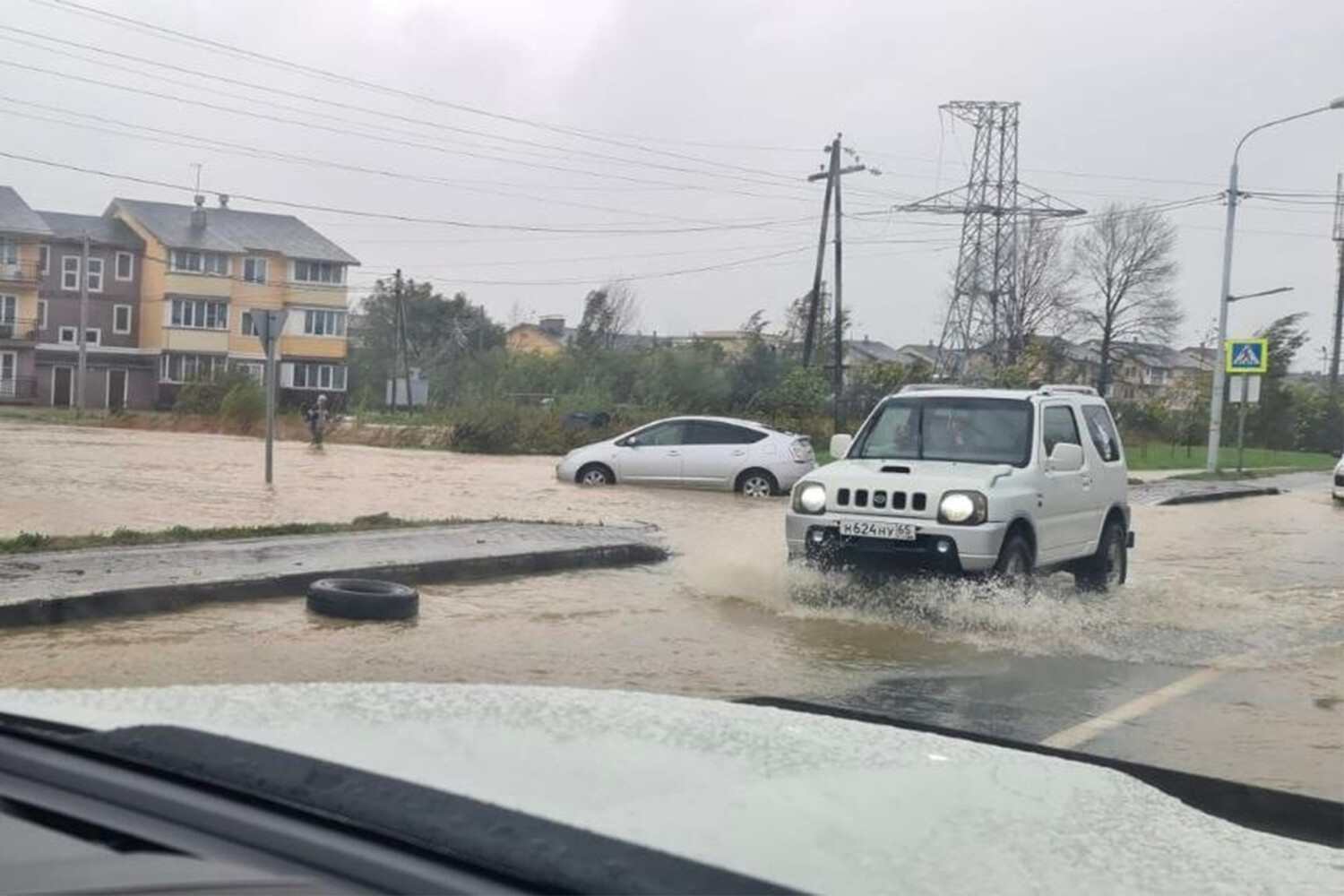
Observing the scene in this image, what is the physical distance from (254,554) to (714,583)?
12.7ft

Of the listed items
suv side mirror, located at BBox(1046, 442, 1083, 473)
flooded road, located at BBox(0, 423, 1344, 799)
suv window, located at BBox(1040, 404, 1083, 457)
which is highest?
suv window, located at BBox(1040, 404, 1083, 457)

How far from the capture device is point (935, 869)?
184cm

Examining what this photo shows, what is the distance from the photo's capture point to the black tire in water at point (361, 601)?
31.6ft

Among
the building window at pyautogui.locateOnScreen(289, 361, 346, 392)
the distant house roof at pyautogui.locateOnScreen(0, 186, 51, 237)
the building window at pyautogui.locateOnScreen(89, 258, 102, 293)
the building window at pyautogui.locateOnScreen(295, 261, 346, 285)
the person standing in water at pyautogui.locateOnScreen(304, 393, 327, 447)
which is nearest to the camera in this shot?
the person standing in water at pyautogui.locateOnScreen(304, 393, 327, 447)

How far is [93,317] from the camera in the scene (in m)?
66.6

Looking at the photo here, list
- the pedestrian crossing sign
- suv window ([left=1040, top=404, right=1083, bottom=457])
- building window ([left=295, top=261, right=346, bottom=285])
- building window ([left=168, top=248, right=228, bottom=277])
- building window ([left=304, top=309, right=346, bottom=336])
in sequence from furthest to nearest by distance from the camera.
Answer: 1. building window ([left=304, top=309, right=346, bottom=336])
2. building window ([left=295, top=261, right=346, bottom=285])
3. building window ([left=168, top=248, right=228, bottom=277])
4. the pedestrian crossing sign
5. suv window ([left=1040, top=404, right=1083, bottom=457])

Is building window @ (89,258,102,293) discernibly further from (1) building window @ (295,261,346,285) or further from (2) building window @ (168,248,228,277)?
(1) building window @ (295,261,346,285)

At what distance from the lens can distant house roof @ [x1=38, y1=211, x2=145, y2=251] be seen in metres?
65.9

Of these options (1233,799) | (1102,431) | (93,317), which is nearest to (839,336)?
(1102,431)

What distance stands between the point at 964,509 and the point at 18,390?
204 feet

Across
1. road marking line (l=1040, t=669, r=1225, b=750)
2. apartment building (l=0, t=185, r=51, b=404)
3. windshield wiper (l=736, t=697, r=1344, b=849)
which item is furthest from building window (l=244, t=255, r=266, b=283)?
windshield wiper (l=736, t=697, r=1344, b=849)

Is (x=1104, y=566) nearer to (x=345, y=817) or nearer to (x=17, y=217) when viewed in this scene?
(x=345, y=817)

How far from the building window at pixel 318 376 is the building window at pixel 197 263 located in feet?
20.4

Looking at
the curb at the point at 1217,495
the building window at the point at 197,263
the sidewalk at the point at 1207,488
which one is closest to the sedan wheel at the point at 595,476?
the sidewalk at the point at 1207,488
